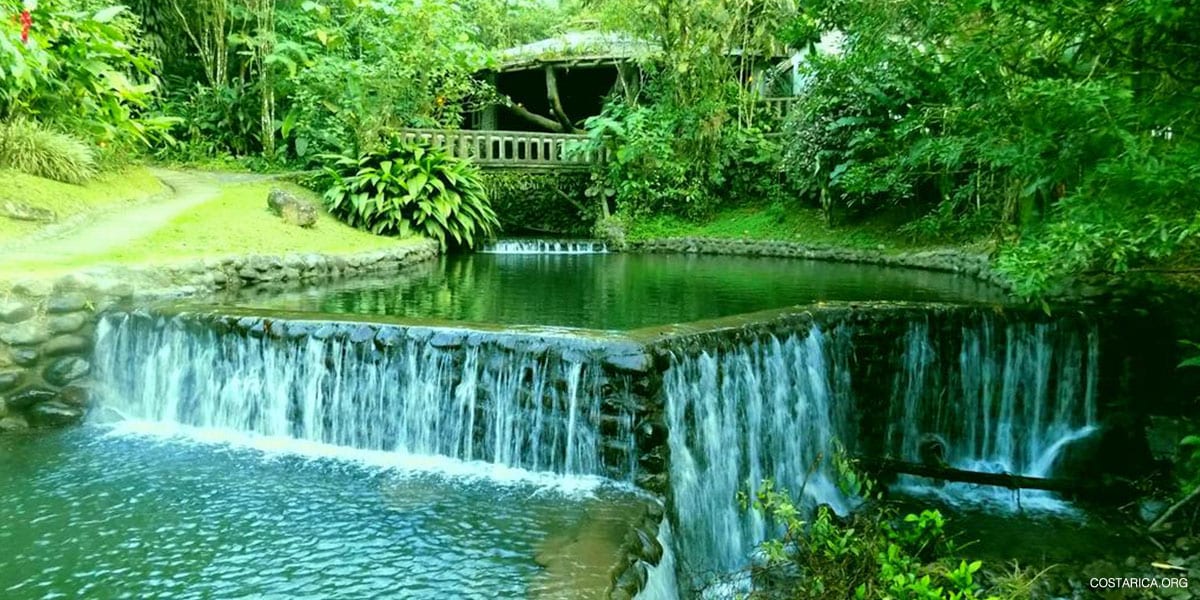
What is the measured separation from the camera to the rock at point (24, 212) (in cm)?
980

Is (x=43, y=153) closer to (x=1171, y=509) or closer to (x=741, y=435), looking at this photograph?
(x=741, y=435)

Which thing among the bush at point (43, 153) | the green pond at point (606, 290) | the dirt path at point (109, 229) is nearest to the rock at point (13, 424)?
the dirt path at point (109, 229)

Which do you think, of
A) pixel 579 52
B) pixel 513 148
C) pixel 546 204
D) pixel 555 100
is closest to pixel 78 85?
pixel 513 148

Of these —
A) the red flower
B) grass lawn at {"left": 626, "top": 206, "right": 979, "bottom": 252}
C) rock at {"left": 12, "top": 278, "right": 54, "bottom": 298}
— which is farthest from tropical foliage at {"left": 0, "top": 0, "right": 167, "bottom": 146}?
grass lawn at {"left": 626, "top": 206, "right": 979, "bottom": 252}

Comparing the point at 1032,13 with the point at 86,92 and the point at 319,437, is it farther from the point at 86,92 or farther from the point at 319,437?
the point at 86,92

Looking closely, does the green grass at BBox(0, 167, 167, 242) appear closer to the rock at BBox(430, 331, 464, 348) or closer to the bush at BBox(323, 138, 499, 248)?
the bush at BBox(323, 138, 499, 248)

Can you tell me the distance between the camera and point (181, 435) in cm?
687

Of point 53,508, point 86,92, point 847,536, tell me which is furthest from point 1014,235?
point 86,92

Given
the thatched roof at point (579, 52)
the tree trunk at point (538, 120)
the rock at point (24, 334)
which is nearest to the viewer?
the rock at point (24, 334)

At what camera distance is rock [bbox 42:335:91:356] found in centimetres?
714

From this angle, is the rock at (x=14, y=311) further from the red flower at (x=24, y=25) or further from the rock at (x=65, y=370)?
the red flower at (x=24, y=25)

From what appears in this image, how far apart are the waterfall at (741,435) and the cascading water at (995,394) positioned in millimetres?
964

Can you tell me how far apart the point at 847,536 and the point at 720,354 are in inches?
69.1

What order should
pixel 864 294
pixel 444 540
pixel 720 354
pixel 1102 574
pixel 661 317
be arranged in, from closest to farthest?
pixel 444 540
pixel 1102 574
pixel 720 354
pixel 661 317
pixel 864 294
